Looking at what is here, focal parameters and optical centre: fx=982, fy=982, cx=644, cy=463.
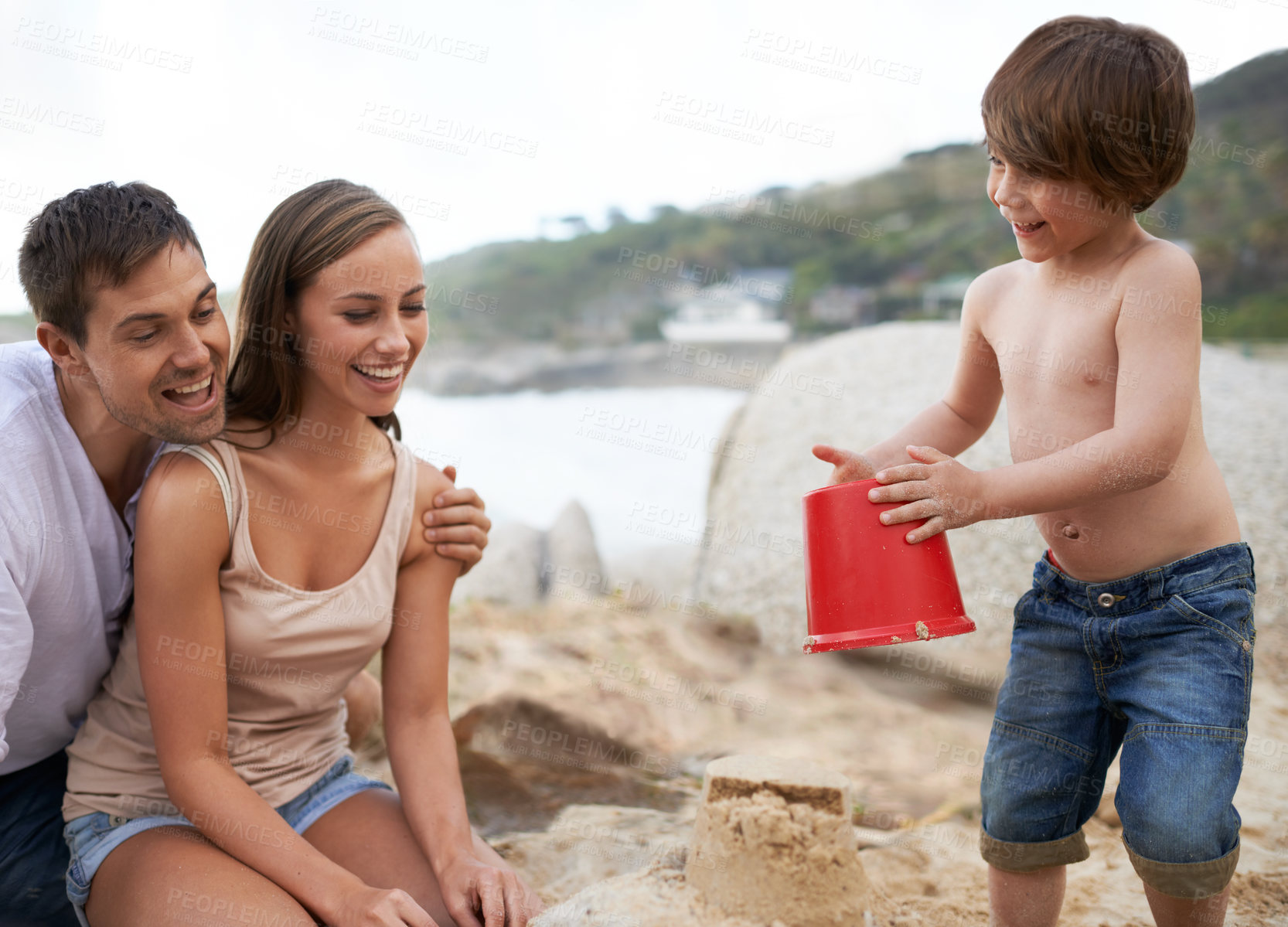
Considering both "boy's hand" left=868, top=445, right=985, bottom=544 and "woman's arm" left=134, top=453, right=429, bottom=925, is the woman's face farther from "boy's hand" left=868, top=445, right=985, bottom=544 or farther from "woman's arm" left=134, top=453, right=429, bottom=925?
"boy's hand" left=868, top=445, right=985, bottom=544

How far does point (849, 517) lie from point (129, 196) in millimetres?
1543

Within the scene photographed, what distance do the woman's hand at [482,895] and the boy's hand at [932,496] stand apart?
41.7 inches

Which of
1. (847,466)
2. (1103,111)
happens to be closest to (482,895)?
(847,466)

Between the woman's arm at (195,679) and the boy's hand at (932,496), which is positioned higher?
the boy's hand at (932,496)

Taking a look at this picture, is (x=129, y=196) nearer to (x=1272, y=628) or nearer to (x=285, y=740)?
(x=285, y=740)

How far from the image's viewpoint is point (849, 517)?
1850 millimetres

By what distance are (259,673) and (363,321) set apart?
790mm

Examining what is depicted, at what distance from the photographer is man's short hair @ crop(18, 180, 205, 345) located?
6.16 ft

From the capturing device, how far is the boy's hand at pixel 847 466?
1961 millimetres

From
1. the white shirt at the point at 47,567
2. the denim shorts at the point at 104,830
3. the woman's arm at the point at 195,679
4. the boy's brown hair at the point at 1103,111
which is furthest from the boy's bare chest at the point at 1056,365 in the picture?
the white shirt at the point at 47,567

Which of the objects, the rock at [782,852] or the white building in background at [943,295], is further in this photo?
the white building in background at [943,295]

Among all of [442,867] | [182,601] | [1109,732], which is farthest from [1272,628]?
[182,601]

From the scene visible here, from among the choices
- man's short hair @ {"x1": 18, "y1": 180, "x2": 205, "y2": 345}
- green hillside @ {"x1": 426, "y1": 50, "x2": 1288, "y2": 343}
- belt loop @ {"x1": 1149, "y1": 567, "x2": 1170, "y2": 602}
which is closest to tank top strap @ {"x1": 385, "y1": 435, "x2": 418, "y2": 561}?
man's short hair @ {"x1": 18, "y1": 180, "x2": 205, "y2": 345}

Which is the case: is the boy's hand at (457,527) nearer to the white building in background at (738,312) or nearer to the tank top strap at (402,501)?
the tank top strap at (402,501)
